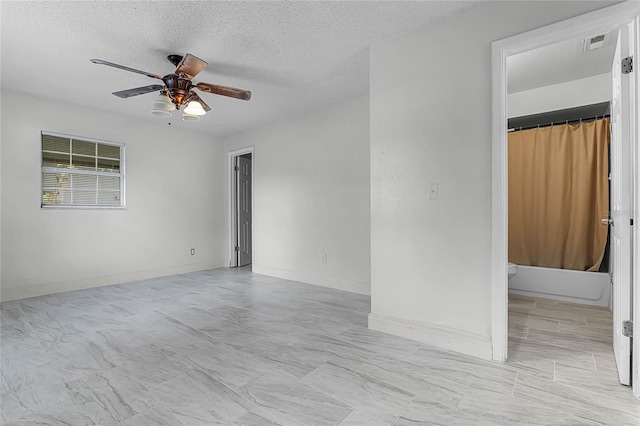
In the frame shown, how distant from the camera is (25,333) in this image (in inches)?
106

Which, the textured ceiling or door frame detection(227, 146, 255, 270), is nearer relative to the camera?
the textured ceiling

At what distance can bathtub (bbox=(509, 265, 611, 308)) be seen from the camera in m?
3.37

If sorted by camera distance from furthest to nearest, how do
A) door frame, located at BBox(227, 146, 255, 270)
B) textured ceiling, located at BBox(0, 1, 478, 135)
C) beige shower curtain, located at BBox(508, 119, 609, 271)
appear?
door frame, located at BBox(227, 146, 255, 270)
beige shower curtain, located at BBox(508, 119, 609, 271)
textured ceiling, located at BBox(0, 1, 478, 135)

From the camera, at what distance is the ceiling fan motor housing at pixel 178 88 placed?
8.89ft

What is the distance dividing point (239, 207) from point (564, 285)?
198 inches

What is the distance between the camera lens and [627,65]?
70.3 inches

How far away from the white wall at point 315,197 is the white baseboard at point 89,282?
3.89 feet

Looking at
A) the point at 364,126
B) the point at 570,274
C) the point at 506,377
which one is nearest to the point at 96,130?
the point at 364,126

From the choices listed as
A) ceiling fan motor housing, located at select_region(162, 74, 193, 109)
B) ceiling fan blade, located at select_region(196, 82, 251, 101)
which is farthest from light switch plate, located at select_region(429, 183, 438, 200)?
ceiling fan motor housing, located at select_region(162, 74, 193, 109)

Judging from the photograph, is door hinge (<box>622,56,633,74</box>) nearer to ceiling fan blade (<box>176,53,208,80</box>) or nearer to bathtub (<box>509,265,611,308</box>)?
bathtub (<box>509,265,611,308</box>)

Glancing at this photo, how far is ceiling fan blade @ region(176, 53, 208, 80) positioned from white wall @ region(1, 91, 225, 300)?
2.62 m

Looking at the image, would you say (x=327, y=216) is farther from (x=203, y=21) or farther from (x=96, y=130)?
(x=96, y=130)

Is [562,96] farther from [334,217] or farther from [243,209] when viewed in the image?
[243,209]

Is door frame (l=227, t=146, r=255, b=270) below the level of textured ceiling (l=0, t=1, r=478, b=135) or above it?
below
